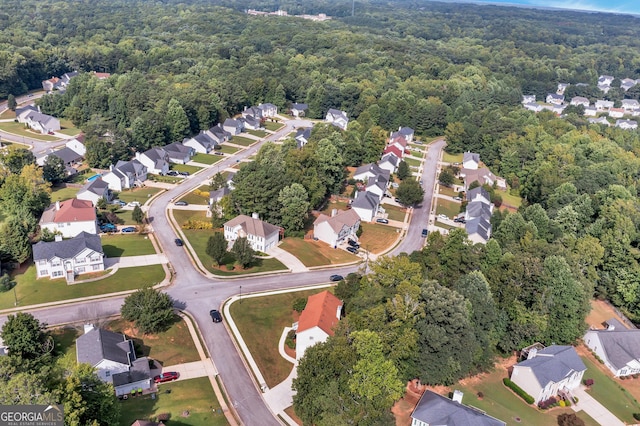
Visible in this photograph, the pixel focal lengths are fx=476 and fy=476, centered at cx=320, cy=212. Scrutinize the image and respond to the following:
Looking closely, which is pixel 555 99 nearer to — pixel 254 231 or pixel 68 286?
pixel 254 231

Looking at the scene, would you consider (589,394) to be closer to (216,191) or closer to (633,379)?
(633,379)

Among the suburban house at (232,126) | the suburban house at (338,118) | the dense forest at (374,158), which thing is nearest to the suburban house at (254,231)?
the dense forest at (374,158)

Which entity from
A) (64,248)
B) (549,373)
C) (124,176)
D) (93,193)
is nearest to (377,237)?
(549,373)

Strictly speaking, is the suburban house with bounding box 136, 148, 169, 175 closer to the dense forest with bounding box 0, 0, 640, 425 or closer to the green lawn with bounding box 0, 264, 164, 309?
the dense forest with bounding box 0, 0, 640, 425

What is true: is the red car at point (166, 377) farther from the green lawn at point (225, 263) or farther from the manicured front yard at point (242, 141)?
the manicured front yard at point (242, 141)

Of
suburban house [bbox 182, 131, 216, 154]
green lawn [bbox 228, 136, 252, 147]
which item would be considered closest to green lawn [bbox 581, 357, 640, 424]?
suburban house [bbox 182, 131, 216, 154]
